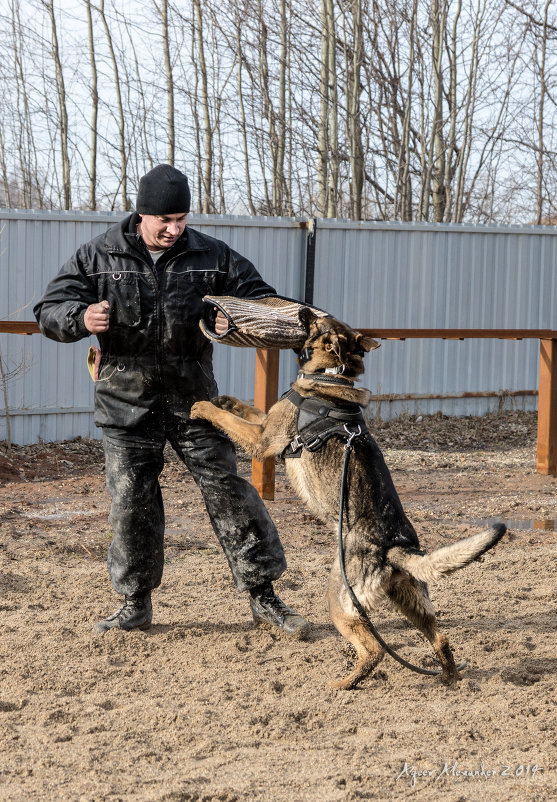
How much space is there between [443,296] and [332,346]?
809 centimetres

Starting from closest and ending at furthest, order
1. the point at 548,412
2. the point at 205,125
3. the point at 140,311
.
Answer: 1. the point at 140,311
2. the point at 548,412
3. the point at 205,125

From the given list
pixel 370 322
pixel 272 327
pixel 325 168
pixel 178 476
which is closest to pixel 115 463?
pixel 272 327

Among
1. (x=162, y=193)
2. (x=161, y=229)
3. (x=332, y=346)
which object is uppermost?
(x=162, y=193)

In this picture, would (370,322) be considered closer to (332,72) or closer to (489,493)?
(489,493)

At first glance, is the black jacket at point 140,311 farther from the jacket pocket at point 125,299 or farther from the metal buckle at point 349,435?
the metal buckle at point 349,435

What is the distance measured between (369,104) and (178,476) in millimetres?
9612

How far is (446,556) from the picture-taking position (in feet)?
11.1

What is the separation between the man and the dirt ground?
0.31 metres

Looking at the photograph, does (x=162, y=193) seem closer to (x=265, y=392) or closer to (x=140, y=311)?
(x=140, y=311)

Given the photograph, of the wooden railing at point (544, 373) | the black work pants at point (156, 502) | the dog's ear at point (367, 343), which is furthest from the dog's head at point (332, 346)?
Result: the wooden railing at point (544, 373)

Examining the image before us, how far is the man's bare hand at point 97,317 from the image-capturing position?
3.86 metres

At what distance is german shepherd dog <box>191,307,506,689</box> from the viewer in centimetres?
359

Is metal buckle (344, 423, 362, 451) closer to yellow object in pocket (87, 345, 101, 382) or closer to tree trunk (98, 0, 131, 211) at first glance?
yellow object in pocket (87, 345, 101, 382)

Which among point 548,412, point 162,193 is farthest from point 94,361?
point 548,412
